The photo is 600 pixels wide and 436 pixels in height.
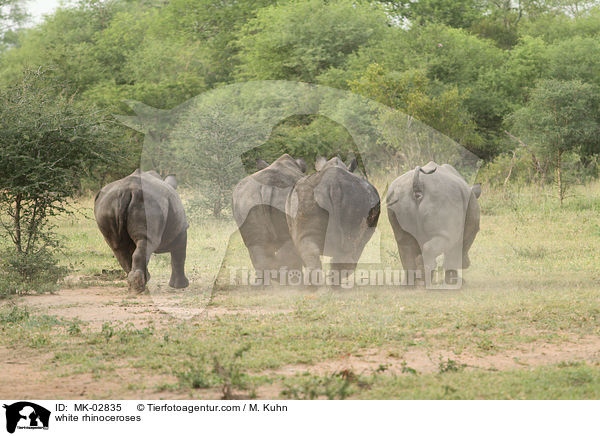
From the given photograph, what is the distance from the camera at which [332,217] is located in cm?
868

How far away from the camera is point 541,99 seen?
64.3ft

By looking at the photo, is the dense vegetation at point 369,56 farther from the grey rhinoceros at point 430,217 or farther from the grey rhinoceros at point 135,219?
the grey rhinoceros at point 135,219

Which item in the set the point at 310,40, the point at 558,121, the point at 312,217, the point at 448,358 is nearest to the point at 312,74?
the point at 310,40

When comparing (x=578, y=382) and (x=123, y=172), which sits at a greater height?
(x=123, y=172)

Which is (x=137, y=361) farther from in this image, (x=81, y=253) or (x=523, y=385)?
(x=81, y=253)

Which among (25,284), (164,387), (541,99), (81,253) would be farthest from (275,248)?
(541,99)

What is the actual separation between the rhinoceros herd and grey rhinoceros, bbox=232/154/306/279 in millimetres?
12

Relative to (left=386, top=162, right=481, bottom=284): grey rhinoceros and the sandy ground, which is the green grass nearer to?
the sandy ground

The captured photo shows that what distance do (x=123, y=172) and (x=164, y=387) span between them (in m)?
17.1

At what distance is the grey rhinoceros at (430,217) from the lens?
A: 895 centimetres
